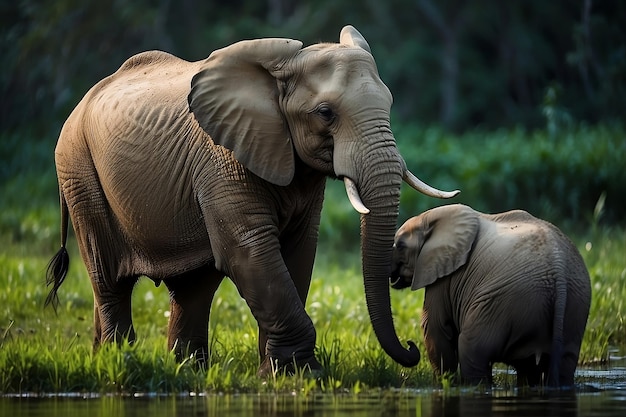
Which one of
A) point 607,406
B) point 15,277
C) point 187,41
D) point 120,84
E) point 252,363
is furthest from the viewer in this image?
point 187,41

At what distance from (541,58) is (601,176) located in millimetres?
15227

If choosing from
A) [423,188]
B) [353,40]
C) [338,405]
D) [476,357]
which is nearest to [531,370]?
[476,357]

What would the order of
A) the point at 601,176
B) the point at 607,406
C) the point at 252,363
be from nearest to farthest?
the point at 607,406 < the point at 252,363 < the point at 601,176

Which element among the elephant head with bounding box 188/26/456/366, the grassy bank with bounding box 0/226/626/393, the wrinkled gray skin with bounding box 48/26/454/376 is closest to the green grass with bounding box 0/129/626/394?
the grassy bank with bounding box 0/226/626/393

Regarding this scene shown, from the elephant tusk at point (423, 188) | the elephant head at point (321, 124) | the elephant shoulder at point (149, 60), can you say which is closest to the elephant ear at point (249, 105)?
the elephant head at point (321, 124)

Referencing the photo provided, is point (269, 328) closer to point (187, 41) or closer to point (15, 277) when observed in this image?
point (15, 277)

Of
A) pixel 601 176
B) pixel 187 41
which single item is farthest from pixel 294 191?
pixel 187 41

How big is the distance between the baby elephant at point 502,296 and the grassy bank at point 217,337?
0.30 m

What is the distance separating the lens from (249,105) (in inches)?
308

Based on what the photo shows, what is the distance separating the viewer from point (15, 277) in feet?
40.8

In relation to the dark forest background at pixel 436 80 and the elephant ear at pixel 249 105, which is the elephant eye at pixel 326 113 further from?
the dark forest background at pixel 436 80

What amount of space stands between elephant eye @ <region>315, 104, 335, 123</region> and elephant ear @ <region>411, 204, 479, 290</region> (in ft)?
3.88

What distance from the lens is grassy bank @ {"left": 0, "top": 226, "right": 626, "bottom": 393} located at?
743cm

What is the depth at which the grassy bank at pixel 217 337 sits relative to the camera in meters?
7.43
